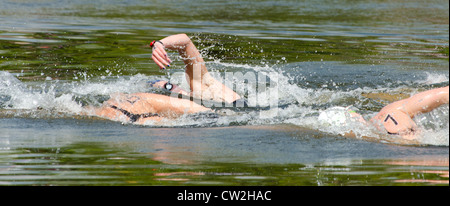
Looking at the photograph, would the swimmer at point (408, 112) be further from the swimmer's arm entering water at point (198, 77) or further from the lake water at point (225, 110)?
the swimmer's arm entering water at point (198, 77)

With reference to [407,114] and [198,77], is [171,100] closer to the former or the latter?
[198,77]

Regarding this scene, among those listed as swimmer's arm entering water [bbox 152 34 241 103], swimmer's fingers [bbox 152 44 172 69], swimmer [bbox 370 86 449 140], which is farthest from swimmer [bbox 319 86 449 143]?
swimmer's fingers [bbox 152 44 172 69]

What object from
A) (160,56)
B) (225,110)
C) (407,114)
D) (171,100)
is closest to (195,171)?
(160,56)

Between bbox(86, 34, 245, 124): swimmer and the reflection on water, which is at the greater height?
bbox(86, 34, 245, 124): swimmer

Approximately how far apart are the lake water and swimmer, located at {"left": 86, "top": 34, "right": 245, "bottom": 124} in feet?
0.42

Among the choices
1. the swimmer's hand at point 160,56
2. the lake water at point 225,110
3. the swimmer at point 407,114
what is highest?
the swimmer's hand at point 160,56

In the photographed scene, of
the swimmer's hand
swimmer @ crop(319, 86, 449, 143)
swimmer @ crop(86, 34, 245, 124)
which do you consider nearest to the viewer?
swimmer @ crop(319, 86, 449, 143)

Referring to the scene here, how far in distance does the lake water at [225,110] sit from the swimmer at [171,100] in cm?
13

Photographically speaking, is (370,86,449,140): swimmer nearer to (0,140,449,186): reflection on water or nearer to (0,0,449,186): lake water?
(0,0,449,186): lake water

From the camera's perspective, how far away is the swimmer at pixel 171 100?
19.1ft

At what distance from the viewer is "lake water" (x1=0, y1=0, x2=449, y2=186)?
172 inches

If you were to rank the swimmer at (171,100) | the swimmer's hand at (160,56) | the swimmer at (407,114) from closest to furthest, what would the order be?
1. the swimmer at (407,114)
2. the swimmer's hand at (160,56)
3. the swimmer at (171,100)

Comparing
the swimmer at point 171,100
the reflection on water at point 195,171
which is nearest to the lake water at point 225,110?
the reflection on water at point 195,171

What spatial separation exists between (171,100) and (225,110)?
57cm
